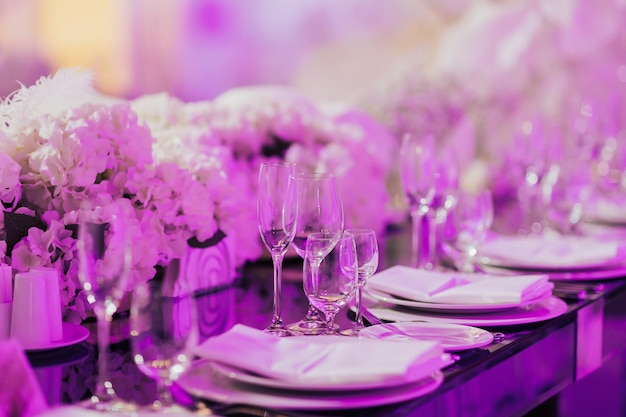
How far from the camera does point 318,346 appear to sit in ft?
3.72

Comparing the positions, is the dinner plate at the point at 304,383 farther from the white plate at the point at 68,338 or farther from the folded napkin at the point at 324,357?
the white plate at the point at 68,338

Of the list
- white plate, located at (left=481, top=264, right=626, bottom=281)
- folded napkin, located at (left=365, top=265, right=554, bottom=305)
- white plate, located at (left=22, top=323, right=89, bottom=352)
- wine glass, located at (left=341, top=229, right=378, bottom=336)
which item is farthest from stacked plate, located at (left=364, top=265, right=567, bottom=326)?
white plate, located at (left=22, top=323, right=89, bottom=352)

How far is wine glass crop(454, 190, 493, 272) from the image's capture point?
1.75 m

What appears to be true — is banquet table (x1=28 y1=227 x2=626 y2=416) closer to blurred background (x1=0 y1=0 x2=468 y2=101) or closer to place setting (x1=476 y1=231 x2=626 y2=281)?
place setting (x1=476 y1=231 x2=626 y2=281)

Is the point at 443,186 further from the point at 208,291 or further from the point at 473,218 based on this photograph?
the point at 208,291

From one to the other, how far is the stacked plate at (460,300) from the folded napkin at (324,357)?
0.28m

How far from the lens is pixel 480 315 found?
1427 millimetres

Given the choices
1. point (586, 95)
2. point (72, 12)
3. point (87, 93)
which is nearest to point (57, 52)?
point (72, 12)

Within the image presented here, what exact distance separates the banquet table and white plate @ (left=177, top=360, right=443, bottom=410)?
0.01m

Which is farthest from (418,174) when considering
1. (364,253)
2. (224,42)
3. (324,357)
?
(224,42)

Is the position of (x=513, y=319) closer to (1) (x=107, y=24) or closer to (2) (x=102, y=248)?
(2) (x=102, y=248)

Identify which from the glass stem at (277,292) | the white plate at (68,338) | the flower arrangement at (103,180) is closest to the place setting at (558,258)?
the flower arrangement at (103,180)

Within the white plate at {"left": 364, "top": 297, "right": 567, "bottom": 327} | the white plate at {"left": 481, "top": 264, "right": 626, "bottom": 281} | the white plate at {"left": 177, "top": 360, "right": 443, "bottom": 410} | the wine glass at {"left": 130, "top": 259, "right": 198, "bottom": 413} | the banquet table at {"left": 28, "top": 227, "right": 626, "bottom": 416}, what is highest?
the wine glass at {"left": 130, "top": 259, "right": 198, "bottom": 413}

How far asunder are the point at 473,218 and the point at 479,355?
1.83 ft
